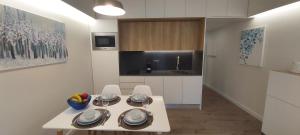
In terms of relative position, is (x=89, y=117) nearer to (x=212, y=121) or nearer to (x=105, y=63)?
(x=105, y=63)

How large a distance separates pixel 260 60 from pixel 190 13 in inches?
64.6

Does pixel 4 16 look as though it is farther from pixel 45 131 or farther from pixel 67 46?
pixel 45 131

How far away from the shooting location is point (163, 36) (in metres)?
3.43

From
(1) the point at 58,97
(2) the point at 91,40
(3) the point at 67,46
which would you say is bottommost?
(1) the point at 58,97

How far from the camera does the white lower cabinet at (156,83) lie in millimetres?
3165

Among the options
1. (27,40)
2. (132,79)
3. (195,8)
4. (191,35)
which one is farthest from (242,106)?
(27,40)

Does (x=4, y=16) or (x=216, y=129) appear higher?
(x=4, y=16)

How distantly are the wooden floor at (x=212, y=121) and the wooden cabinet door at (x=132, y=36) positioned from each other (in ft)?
5.67

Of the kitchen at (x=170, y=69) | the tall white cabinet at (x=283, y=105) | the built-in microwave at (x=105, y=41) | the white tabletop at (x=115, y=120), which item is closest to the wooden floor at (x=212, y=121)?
the kitchen at (x=170, y=69)

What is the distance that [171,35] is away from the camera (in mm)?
3422

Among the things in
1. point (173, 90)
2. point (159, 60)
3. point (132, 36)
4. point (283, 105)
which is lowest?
point (173, 90)

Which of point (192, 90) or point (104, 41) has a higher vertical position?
point (104, 41)

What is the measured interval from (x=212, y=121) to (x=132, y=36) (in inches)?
100

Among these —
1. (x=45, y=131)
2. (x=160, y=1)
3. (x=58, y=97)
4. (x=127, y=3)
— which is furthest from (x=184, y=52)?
(x=45, y=131)
